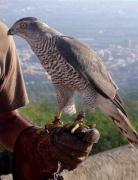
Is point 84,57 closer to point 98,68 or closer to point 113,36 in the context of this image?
point 98,68

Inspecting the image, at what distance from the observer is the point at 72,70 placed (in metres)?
3.63

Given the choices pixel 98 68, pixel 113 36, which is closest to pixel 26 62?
pixel 98 68

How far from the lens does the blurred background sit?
22.6ft

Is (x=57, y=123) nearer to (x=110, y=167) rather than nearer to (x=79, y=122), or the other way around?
(x=79, y=122)

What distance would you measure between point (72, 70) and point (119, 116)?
486mm

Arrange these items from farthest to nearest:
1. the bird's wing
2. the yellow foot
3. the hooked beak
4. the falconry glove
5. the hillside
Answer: the hillside → the bird's wing → the hooked beak → the yellow foot → the falconry glove

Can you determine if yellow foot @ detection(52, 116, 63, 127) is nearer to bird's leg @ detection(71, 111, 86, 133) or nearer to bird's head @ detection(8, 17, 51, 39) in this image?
bird's leg @ detection(71, 111, 86, 133)

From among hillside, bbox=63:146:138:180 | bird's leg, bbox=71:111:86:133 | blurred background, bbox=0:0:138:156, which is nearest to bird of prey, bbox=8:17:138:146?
bird's leg, bbox=71:111:86:133

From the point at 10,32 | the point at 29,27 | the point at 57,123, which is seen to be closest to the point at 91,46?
→ the point at 29,27

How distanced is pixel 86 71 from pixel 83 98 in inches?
17.1

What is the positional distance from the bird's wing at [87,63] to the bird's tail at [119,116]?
55 millimetres

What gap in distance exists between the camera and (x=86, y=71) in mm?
3801

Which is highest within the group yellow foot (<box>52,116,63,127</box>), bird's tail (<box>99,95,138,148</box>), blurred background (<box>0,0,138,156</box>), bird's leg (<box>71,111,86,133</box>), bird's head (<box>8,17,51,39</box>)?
bird's head (<box>8,17,51,39</box>)

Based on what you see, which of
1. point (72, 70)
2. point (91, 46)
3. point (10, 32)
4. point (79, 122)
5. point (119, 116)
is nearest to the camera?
point (79, 122)
